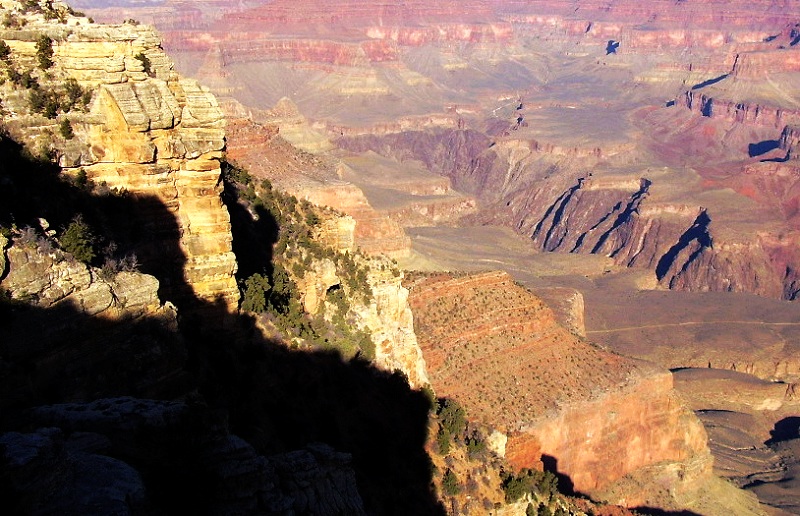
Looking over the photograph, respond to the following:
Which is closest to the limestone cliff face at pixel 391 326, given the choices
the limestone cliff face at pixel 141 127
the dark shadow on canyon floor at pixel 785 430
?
the limestone cliff face at pixel 141 127

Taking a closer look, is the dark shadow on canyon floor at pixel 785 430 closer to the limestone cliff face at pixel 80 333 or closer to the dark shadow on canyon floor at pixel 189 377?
the dark shadow on canyon floor at pixel 189 377

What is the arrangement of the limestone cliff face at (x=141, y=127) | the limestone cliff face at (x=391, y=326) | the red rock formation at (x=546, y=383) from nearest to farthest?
the limestone cliff face at (x=141, y=127), the limestone cliff face at (x=391, y=326), the red rock formation at (x=546, y=383)

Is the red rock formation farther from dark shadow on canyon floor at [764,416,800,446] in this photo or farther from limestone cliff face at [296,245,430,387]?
dark shadow on canyon floor at [764,416,800,446]

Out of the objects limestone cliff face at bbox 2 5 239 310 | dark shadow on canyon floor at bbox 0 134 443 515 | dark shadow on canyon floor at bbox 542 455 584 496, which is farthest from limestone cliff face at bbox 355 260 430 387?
dark shadow on canyon floor at bbox 542 455 584 496

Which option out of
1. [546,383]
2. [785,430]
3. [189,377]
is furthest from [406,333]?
[785,430]

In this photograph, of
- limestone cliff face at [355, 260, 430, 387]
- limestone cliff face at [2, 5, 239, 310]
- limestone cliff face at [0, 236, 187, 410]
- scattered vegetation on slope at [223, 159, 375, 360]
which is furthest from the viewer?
limestone cliff face at [355, 260, 430, 387]

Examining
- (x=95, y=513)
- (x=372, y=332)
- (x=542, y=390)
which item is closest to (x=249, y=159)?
(x=542, y=390)

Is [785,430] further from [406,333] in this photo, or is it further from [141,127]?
[141,127]
